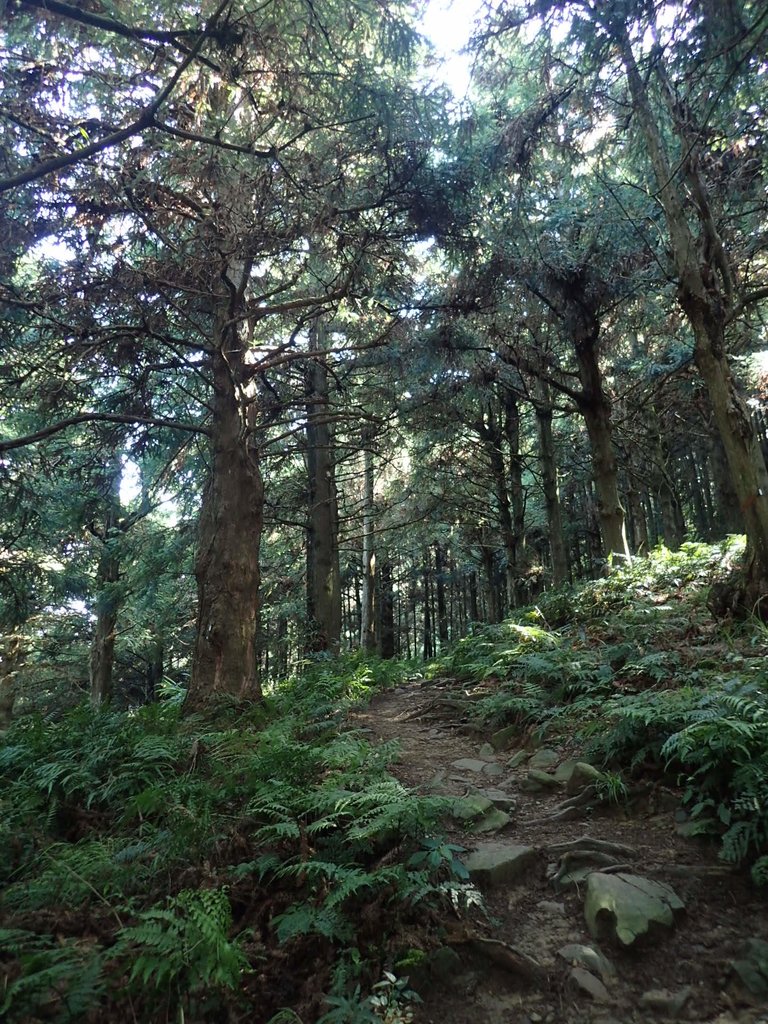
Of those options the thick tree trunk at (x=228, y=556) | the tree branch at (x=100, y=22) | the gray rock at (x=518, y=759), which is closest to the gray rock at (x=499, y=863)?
the gray rock at (x=518, y=759)

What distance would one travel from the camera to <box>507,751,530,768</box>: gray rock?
491cm

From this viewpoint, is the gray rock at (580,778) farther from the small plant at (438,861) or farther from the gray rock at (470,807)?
the small plant at (438,861)

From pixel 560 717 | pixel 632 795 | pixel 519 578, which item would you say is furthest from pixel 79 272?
pixel 519 578

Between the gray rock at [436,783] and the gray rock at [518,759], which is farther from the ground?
the gray rock at [518,759]

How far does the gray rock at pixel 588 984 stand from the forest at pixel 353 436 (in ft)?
0.12

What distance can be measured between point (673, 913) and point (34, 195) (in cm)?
825

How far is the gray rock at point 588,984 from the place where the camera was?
2334 millimetres

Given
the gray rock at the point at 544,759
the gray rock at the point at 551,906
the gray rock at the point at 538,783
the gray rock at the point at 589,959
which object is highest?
the gray rock at the point at 544,759

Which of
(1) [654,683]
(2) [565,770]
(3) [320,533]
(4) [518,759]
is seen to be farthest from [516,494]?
(2) [565,770]

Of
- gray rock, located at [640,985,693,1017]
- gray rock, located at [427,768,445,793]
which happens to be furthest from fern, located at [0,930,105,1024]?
gray rock, located at [427,768,445,793]

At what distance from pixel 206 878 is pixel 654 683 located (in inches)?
161

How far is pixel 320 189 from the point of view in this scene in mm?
6230

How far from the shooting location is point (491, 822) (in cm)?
375

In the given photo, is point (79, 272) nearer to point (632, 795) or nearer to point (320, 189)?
point (320, 189)
